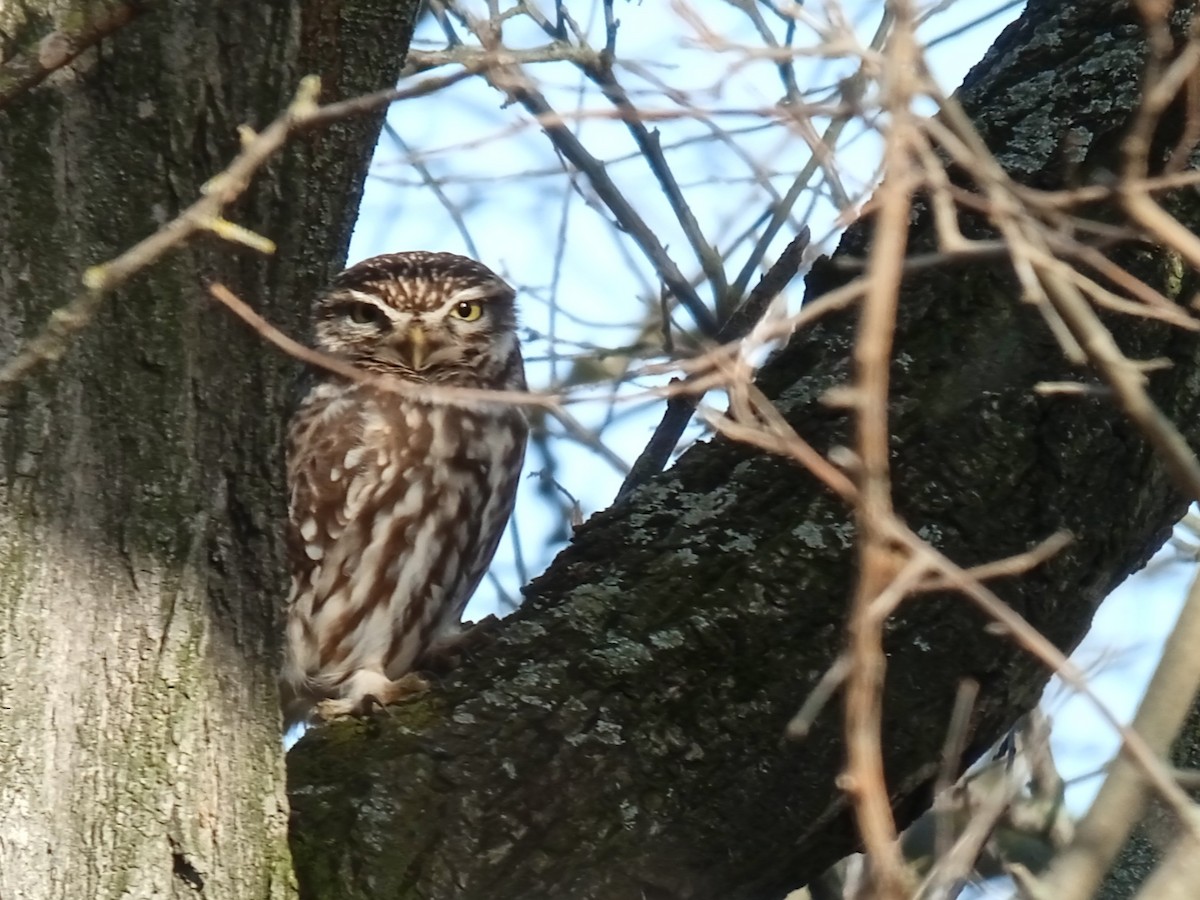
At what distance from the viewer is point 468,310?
4.95 m

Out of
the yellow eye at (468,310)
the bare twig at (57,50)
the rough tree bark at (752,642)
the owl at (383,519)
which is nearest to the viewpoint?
the bare twig at (57,50)

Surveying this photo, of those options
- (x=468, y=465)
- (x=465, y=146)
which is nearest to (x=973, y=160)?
(x=465, y=146)

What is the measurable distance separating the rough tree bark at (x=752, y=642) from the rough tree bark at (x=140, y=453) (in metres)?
0.37

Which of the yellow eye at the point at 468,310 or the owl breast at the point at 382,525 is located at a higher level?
the yellow eye at the point at 468,310

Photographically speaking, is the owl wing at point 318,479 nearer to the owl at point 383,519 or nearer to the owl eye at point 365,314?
the owl at point 383,519

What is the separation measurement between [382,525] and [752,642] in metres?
1.51

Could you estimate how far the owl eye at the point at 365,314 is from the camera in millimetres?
4824

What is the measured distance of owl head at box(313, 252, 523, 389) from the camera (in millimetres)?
4785

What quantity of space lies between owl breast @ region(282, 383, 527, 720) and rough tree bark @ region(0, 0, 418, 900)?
4.78ft

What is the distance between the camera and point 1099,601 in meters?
3.05

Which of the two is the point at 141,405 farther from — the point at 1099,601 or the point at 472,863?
the point at 1099,601

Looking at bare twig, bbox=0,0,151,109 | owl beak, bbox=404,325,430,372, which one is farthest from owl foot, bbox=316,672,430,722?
owl beak, bbox=404,325,430,372

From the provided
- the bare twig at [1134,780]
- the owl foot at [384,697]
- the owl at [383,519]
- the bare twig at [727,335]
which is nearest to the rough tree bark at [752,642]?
the owl foot at [384,697]

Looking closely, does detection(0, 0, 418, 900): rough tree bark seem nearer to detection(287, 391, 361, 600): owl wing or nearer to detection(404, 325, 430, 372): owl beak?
detection(287, 391, 361, 600): owl wing
